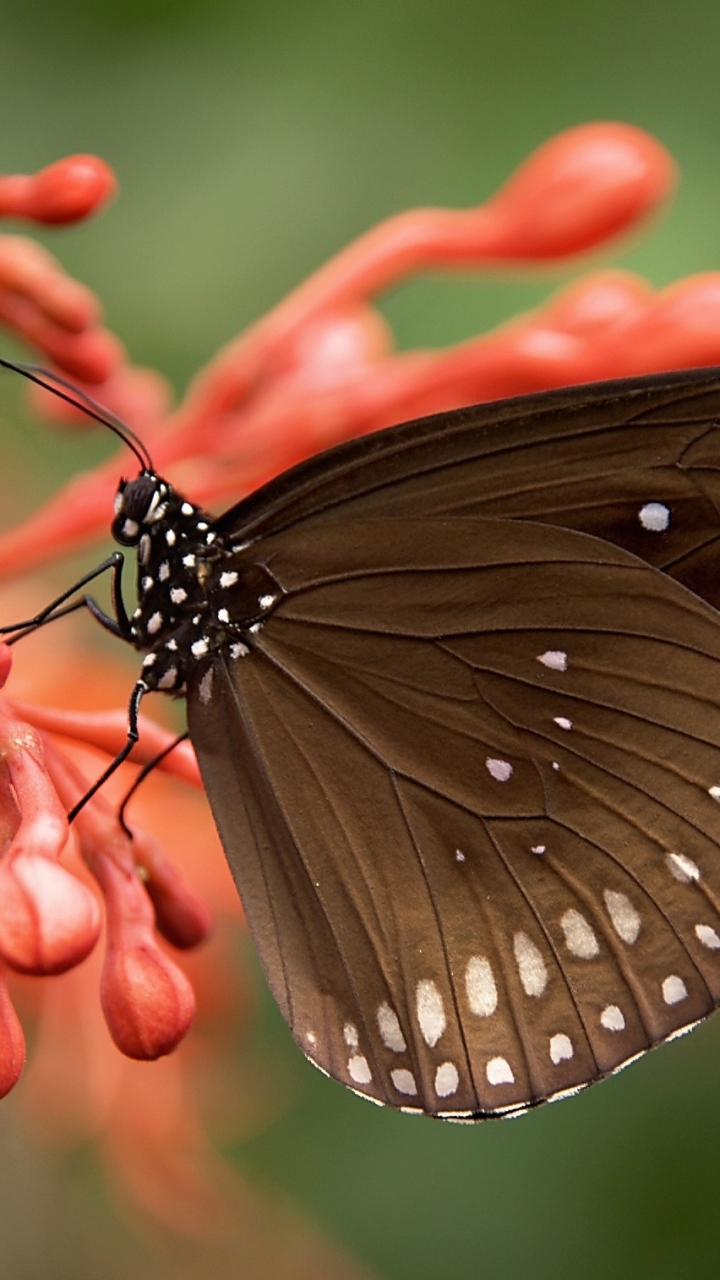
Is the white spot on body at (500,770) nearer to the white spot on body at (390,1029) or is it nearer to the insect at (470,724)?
the insect at (470,724)

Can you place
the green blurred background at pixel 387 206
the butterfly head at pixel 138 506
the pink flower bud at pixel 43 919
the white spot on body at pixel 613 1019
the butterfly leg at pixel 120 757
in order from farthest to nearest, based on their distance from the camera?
the green blurred background at pixel 387 206 < the butterfly head at pixel 138 506 < the white spot on body at pixel 613 1019 < the butterfly leg at pixel 120 757 < the pink flower bud at pixel 43 919

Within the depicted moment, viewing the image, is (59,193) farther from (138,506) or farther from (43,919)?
(43,919)

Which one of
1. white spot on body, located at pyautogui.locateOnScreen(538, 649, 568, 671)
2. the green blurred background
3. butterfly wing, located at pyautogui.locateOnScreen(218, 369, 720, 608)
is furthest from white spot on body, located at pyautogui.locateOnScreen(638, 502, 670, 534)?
the green blurred background

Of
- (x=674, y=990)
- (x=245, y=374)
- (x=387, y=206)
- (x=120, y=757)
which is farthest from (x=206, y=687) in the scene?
(x=387, y=206)

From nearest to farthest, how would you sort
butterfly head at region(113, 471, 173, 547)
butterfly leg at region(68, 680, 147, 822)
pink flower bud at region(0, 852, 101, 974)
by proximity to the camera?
1. pink flower bud at region(0, 852, 101, 974)
2. butterfly leg at region(68, 680, 147, 822)
3. butterfly head at region(113, 471, 173, 547)

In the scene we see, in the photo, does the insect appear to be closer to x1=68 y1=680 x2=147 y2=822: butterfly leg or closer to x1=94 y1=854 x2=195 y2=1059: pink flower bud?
x1=68 y1=680 x2=147 y2=822: butterfly leg

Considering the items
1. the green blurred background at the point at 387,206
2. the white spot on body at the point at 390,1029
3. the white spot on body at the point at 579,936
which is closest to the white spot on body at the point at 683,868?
the white spot on body at the point at 579,936
